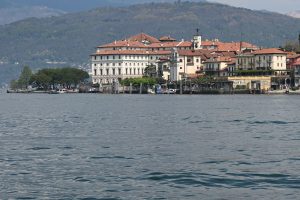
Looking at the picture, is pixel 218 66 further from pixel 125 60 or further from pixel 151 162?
pixel 151 162

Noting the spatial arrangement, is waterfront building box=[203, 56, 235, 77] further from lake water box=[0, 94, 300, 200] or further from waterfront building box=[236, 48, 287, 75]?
lake water box=[0, 94, 300, 200]

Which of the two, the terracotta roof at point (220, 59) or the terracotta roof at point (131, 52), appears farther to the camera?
the terracotta roof at point (131, 52)

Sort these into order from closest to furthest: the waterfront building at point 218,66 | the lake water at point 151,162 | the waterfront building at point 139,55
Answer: the lake water at point 151,162 < the waterfront building at point 218,66 < the waterfront building at point 139,55

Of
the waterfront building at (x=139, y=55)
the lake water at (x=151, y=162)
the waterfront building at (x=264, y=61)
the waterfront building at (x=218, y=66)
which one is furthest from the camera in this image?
the waterfront building at (x=139, y=55)

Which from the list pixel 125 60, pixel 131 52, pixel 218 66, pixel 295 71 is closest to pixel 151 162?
pixel 295 71

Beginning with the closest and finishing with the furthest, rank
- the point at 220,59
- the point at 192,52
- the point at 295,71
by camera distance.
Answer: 1. the point at 295,71
2. the point at 220,59
3. the point at 192,52

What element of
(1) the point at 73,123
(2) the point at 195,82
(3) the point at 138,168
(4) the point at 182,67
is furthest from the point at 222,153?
(4) the point at 182,67

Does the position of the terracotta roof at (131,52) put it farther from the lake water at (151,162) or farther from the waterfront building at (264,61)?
the lake water at (151,162)

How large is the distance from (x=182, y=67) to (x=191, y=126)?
120926mm

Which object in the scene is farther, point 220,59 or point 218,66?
point 220,59

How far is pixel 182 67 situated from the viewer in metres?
172

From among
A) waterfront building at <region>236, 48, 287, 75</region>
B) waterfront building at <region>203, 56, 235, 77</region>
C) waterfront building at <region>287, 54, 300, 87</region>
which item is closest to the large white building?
waterfront building at <region>203, 56, 235, 77</region>

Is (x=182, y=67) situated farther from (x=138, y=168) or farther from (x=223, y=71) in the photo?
(x=138, y=168)

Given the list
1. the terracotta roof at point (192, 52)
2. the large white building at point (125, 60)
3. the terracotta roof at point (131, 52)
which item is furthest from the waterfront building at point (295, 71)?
the terracotta roof at point (131, 52)
